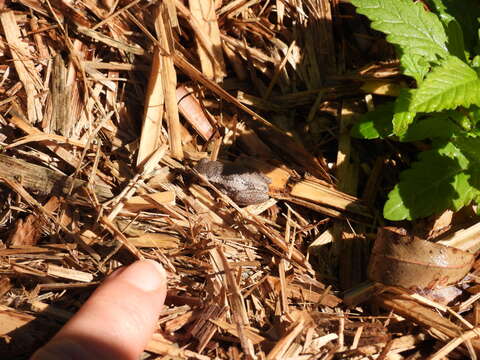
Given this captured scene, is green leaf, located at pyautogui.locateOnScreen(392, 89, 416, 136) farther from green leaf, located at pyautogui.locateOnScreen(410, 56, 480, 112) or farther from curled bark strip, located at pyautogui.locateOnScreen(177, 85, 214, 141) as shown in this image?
curled bark strip, located at pyautogui.locateOnScreen(177, 85, 214, 141)

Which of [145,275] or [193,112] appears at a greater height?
[193,112]

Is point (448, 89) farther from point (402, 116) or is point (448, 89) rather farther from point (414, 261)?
point (414, 261)

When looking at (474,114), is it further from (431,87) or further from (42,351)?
(42,351)

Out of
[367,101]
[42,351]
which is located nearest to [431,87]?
[367,101]

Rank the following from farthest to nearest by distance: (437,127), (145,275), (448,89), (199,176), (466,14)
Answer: (466,14)
(199,176)
(437,127)
(145,275)
(448,89)

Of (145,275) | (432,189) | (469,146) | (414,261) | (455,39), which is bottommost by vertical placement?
(414,261)

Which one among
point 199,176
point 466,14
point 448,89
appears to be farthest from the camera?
point 466,14

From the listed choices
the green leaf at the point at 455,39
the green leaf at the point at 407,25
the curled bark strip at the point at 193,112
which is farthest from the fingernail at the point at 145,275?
the green leaf at the point at 455,39

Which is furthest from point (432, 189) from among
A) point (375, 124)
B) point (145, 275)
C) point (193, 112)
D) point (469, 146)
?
point (145, 275)
